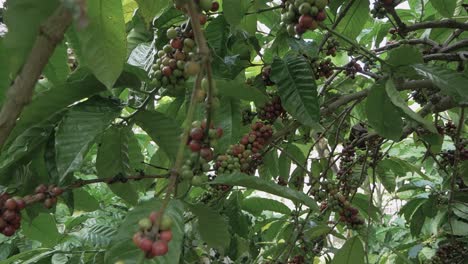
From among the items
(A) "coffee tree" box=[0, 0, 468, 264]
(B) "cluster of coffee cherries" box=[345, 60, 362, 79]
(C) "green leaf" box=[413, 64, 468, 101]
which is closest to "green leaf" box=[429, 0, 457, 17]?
(A) "coffee tree" box=[0, 0, 468, 264]

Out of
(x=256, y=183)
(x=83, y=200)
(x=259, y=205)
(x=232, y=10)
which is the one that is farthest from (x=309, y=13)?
(x=259, y=205)

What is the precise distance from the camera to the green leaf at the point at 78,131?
918mm

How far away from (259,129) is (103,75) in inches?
24.4

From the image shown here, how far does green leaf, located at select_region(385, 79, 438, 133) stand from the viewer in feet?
3.25

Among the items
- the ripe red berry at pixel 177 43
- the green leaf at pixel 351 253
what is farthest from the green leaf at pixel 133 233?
the green leaf at pixel 351 253

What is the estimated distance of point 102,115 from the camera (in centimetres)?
99

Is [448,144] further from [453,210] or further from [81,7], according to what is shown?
[81,7]

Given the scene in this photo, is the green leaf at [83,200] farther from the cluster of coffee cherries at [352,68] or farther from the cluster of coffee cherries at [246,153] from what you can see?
the cluster of coffee cherries at [352,68]

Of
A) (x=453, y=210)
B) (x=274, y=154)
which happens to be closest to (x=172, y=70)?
(x=274, y=154)

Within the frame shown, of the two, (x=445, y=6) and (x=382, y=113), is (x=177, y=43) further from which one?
(x=445, y=6)

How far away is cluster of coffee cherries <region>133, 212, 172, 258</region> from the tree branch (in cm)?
18

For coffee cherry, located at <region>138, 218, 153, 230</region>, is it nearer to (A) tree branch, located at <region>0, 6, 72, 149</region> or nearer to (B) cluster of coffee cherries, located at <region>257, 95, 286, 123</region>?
(A) tree branch, located at <region>0, 6, 72, 149</region>

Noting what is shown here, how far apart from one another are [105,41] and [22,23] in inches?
9.0

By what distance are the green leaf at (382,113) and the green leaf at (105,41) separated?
2.17 ft
